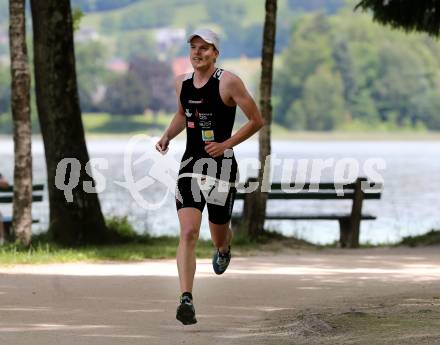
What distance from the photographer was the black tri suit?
9.70m

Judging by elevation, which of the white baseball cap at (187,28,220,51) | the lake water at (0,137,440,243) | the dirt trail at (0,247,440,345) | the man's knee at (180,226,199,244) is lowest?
the lake water at (0,137,440,243)

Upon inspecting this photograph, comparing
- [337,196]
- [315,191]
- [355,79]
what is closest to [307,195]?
[315,191]

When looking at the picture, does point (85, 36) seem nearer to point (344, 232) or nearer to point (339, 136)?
point (339, 136)

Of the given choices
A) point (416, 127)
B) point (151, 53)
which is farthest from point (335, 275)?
point (151, 53)

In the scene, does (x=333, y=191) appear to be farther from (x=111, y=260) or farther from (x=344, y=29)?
(x=344, y=29)

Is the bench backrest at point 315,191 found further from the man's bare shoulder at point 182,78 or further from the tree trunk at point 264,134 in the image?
the man's bare shoulder at point 182,78

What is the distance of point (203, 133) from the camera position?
31.9ft

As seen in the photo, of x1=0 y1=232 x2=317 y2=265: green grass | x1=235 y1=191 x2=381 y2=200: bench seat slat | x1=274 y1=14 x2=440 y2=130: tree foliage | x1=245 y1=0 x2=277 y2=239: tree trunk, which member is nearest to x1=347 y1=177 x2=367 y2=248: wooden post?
x1=235 y1=191 x2=381 y2=200: bench seat slat

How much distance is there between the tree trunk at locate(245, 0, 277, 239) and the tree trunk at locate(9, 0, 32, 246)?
3544mm

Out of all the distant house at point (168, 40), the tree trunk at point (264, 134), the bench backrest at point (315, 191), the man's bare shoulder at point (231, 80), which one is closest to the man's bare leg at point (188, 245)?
the man's bare shoulder at point (231, 80)

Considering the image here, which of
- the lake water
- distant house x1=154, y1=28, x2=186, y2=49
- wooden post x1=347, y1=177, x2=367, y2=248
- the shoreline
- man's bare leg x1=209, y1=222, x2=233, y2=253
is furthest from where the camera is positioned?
distant house x1=154, y1=28, x2=186, y2=49

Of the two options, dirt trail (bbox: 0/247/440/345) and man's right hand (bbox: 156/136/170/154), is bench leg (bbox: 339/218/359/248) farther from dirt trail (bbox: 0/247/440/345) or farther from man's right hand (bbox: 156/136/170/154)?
man's right hand (bbox: 156/136/170/154)

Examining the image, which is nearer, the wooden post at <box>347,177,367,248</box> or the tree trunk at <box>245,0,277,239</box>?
the tree trunk at <box>245,0,277,239</box>

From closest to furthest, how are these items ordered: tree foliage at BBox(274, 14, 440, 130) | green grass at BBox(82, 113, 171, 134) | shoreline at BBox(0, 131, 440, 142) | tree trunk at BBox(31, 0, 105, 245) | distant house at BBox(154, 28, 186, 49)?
tree trunk at BBox(31, 0, 105, 245), shoreline at BBox(0, 131, 440, 142), green grass at BBox(82, 113, 171, 134), tree foliage at BBox(274, 14, 440, 130), distant house at BBox(154, 28, 186, 49)
